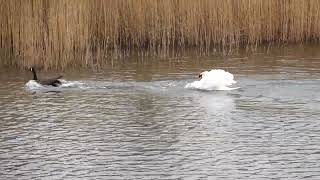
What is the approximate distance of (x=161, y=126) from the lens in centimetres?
785

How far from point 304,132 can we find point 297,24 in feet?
22.9

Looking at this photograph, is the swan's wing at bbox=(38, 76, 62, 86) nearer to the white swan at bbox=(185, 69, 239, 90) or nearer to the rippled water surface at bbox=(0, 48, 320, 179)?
the rippled water surface at bbox=(0, 48, 320, 179)

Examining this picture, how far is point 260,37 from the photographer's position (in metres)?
14.0

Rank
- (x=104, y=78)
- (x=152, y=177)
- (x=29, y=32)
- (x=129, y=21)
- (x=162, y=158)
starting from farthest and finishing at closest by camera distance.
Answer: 1. (x=129, y=21)
2. (x=29, y=32)
3. (x=104, y=78)
4. (x=162, y=158)
5. (x=152, y=177)

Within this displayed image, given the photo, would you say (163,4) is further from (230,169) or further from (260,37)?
(230,169)

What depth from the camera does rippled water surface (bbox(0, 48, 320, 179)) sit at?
6.34 m

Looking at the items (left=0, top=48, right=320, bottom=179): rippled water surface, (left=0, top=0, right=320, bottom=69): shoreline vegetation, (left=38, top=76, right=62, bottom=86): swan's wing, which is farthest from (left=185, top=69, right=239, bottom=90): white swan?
(left=0, top=0, right=320, bottom=69): shoreline vegetation

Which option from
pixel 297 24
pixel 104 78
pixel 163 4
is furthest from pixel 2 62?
pixel 297 24

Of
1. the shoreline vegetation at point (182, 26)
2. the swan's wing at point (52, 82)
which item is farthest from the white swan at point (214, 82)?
the shoreline vegetation at point (182, 26)

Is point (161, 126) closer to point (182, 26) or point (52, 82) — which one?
point (52, 82)

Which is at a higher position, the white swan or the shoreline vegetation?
the shoreline vegetation

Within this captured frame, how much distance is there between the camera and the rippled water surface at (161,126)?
6.34 metres

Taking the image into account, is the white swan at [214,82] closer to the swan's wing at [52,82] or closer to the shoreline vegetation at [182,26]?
the swan's wing at [52,82]

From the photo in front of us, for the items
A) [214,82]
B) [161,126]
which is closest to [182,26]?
[214,82]
